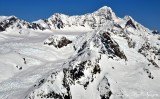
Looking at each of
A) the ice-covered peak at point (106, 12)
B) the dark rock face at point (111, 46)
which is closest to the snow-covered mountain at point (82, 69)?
the dark rock face at point (111, 46)

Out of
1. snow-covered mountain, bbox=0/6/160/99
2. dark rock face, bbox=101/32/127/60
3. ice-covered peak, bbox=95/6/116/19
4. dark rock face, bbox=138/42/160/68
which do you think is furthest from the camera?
ice-covered peak, bbox=95/6/116/19

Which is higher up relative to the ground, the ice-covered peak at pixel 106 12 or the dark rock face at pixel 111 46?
the ice-covered peak at pixel 106 12

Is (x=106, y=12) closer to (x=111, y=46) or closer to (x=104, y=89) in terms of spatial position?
(x=111, y=46)

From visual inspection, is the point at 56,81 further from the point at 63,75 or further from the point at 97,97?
the point at 97,97

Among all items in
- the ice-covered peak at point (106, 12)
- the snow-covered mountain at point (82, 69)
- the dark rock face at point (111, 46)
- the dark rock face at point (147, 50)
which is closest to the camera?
the snow-covered mountain at point (82, 69)

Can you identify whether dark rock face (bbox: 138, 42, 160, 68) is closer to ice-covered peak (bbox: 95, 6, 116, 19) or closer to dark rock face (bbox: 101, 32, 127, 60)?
dark rock face (bbox: 101, 32, 127, 60)

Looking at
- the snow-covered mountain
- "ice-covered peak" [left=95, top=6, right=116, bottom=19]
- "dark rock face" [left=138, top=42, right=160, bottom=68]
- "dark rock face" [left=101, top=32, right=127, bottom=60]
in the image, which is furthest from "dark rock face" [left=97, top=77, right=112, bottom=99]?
"ice-covered peak" [left=95, top=6, right=116, bottom=19]

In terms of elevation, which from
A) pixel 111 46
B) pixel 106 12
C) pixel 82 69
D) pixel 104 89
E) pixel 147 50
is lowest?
pixel 104 89

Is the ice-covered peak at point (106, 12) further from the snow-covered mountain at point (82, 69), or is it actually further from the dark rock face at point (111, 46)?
the dark rock face at point (111, 46)

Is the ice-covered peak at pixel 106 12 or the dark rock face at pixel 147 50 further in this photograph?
the ice-covered peak at pixel 106 12

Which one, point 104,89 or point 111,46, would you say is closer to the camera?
point 104,89

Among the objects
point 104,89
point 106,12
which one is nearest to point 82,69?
point 104,89
